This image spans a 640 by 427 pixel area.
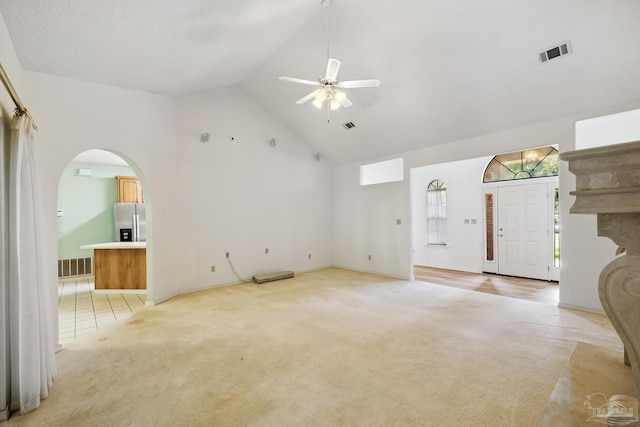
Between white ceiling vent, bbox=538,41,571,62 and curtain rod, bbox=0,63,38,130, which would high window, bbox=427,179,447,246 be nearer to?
white ceiling vent, bbox=538,41,571,62

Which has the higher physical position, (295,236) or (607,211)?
(607,211)

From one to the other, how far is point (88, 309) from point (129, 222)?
3.26m

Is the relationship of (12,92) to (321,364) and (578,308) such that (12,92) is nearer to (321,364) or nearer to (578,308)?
(321,364)

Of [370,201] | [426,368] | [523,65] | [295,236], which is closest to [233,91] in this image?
[295,236]

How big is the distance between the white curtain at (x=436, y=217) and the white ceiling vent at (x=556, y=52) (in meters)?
4.18

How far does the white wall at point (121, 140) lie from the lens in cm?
307

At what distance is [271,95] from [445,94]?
3.24m

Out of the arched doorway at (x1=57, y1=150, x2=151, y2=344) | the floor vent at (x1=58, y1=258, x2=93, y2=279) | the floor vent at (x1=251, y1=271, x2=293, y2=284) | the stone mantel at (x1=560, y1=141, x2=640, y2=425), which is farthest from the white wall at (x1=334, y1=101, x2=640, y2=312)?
the floor vent at (x1=58, y1=258, x2=93, y2=279)

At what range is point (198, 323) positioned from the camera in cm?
357

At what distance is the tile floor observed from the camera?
11.6ft

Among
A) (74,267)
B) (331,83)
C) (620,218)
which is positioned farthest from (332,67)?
(74,267)

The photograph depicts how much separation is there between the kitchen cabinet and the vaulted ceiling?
386 centimetres

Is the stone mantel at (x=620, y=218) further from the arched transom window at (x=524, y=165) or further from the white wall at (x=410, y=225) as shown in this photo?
the arched transom window at (x=524, y=165)

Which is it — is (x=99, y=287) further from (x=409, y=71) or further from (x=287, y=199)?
(x=409, y=71)
